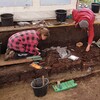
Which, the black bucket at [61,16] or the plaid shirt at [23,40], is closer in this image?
the plaid shirt at [23,40]

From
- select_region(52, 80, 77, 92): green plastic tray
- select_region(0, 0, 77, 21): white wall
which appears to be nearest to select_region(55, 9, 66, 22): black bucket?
select_region(0, 0, 77, 21): white wall

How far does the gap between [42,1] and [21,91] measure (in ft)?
8.73

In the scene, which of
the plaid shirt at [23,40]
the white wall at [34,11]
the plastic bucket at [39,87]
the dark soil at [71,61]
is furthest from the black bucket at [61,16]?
the plastic bucket at [39,87]

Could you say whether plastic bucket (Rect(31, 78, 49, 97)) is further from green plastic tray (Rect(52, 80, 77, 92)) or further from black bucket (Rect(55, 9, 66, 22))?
black bucket (Rect(55, 9, 66, 22))

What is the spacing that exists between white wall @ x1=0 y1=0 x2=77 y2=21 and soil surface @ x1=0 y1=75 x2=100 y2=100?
6.76 ft

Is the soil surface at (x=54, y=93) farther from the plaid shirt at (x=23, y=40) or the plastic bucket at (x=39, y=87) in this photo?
the plaid shirt at (x=23, y=40)

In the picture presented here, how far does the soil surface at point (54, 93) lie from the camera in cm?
400

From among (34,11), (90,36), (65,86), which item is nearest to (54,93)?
(65,86)

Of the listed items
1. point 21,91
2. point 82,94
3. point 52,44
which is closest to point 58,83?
point 82,94

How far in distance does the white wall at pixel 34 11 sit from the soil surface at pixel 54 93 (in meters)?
2.06

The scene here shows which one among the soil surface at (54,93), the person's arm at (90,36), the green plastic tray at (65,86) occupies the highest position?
the person's arm at (90,36)

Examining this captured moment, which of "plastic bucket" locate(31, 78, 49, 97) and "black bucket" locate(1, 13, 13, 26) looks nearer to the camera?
"plastic bucket" locate(31, 78, 49, 97)

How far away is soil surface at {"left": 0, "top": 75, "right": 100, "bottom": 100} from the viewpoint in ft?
13.1

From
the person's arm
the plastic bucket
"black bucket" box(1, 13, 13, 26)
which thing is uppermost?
"black bucket" box(1, 13, 13, 26)
